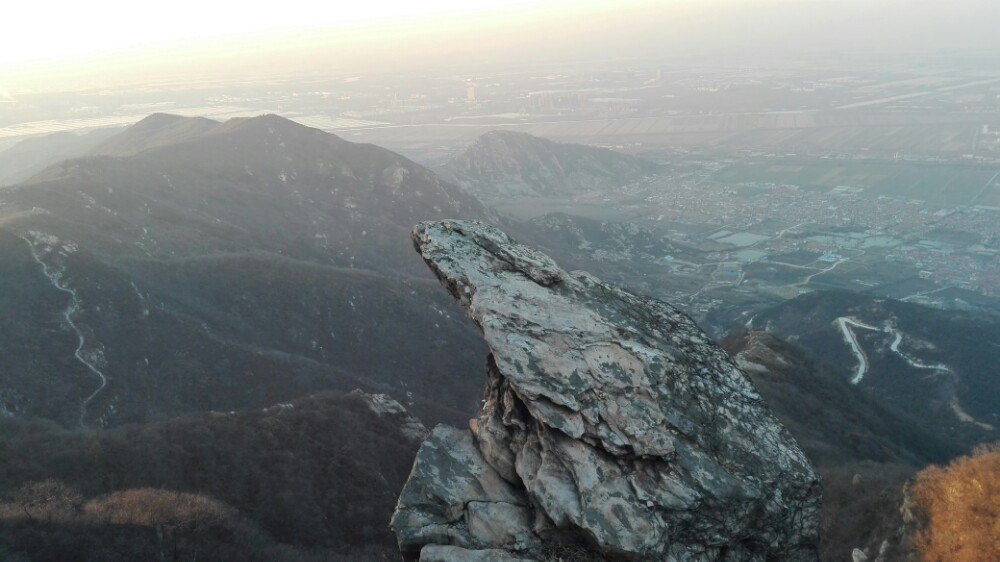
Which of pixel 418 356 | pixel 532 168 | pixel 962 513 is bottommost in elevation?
pixel 418 356

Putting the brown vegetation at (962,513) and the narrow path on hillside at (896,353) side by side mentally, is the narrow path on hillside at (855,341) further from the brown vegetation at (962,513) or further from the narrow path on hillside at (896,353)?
the brown vegetation at (962,513)

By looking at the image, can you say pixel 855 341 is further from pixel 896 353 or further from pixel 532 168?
pixel 532 168

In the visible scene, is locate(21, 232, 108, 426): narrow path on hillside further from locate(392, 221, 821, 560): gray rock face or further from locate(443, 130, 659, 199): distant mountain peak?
locate(443, 130, 659, 199): distant mountain peak

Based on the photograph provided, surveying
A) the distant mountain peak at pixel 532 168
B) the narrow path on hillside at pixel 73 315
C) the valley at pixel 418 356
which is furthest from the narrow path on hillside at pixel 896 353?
the distant mountain peak at pixel 532 168

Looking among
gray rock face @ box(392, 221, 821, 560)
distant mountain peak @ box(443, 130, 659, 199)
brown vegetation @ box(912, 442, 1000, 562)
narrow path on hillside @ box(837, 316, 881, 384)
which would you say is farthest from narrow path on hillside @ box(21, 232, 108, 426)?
distant mountain peak @ box(443, 130, 659, 199)

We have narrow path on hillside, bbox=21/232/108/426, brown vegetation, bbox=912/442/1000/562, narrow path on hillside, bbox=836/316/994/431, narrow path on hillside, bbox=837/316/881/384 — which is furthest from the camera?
narrow path on hillside, bbox=837/316/881/384

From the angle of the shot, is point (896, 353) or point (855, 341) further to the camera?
point (855, 341)

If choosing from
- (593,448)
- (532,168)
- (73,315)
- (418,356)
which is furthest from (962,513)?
(532,168)
